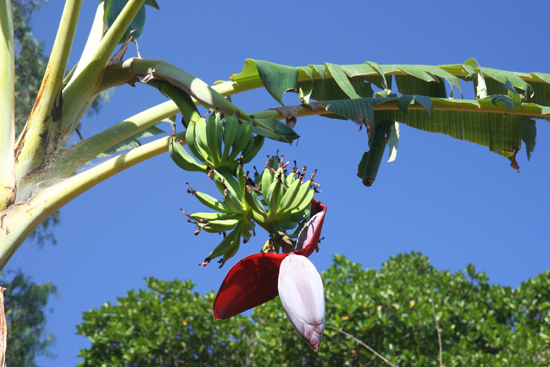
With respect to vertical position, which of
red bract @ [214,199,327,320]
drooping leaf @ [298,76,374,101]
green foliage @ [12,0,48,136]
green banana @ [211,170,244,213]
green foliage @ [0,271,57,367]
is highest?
green foliage @ [12,0,48,136]

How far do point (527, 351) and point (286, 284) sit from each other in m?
3.88

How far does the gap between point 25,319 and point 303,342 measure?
4.42 m

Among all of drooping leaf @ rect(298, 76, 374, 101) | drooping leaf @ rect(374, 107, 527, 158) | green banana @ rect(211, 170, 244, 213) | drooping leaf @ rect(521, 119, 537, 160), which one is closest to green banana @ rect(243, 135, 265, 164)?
green banana @ rect(211, 170, 244, 213)

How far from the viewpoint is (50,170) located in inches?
60.6

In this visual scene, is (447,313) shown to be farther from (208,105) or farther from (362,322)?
(208,105)

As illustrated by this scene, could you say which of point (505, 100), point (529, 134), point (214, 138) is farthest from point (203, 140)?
point (529, 134)

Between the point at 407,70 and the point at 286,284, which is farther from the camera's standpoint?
the point at 407,70

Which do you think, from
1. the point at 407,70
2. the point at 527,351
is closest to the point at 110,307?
the point at 527,351

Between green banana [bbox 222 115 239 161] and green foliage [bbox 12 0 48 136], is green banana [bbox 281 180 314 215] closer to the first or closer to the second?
green banana [bbox 222 115 239 161]

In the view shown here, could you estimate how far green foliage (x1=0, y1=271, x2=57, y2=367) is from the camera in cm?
695

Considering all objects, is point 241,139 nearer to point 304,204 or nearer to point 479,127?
point 304,204

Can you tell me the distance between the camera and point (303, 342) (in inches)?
184

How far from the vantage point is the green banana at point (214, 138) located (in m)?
1.38

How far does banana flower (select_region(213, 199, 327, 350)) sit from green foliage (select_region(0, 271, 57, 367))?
21.8 ft
